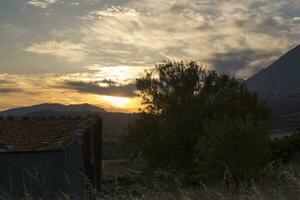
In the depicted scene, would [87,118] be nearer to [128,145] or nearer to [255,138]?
[255,138]

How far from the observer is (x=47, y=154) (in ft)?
72.0

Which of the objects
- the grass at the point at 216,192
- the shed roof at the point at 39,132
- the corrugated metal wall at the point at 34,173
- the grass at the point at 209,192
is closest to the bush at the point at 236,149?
the shed roof at the point at 39,132

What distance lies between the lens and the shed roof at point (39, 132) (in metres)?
22.2

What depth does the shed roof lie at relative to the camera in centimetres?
2223

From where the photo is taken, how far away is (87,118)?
26.2 m

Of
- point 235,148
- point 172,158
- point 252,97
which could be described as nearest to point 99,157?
point 235,148

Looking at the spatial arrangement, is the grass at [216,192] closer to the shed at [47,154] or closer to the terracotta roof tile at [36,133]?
the shed at [47,154]

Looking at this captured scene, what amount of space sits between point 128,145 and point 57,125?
19.2 m

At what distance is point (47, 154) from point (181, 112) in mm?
21495

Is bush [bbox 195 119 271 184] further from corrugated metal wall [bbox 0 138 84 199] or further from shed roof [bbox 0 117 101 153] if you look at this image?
corrugated metal wall [bbox 0 138 84 199]

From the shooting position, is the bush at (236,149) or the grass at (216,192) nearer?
the grass at (216,192)

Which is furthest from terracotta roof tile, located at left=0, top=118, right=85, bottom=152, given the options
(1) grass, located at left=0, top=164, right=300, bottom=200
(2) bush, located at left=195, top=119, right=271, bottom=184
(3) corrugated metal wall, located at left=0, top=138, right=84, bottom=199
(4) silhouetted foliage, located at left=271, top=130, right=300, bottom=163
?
(4) silhouetted foliage, located at left=271, top=130, right=300, bottom=163

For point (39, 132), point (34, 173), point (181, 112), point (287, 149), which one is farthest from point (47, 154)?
point (287, 149)

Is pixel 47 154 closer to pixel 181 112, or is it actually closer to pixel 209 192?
pixel 209 192
